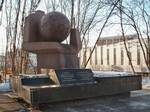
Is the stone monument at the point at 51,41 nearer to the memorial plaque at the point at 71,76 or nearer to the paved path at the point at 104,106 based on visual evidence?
the memorial plaque at the point at 71,76

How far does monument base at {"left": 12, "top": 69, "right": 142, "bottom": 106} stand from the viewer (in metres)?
8.15

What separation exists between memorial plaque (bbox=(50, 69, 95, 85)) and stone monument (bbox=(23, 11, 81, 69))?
2.03m

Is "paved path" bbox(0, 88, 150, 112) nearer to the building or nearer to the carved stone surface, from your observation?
the carved stone surface

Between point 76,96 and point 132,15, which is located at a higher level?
point 132,15

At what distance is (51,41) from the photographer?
1151cm

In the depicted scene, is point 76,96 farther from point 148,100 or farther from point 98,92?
point 148,100

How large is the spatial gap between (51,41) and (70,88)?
10.6 ft

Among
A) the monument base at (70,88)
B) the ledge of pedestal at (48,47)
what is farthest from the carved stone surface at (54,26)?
the monument base at (70,88)

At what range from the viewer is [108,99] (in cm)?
988

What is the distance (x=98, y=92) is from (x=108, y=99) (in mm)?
603

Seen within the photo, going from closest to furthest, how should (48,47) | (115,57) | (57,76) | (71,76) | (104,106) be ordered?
(104,106)
(57,76)
(71,76)
(48,47)
(115,57)

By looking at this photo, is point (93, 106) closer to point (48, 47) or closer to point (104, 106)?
point (104, 106)

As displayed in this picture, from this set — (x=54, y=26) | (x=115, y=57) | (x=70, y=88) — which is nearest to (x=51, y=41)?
(x=54, y=26)

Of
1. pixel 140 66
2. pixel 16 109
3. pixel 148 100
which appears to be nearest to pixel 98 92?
pixel 148 100
